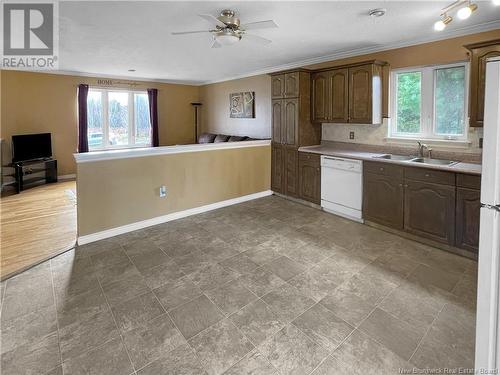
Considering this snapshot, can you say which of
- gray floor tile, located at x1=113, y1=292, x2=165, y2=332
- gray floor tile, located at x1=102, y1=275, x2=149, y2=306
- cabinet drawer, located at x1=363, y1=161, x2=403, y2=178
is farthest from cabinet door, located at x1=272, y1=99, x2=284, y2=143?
gray floor tile, located at x1=113, y1=292, x2=165, y2=332

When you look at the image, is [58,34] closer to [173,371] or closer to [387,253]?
[173,371]

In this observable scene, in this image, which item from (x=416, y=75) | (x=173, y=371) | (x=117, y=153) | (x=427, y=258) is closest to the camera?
(x=173, y=371)

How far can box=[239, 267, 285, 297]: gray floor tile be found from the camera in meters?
2.61

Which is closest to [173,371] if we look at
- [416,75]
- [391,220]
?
[391,220]

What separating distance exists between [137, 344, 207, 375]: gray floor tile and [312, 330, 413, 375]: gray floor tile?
2.30 feet

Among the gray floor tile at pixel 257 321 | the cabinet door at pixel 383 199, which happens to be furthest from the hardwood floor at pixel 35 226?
the cabinet door at pixel 383 199

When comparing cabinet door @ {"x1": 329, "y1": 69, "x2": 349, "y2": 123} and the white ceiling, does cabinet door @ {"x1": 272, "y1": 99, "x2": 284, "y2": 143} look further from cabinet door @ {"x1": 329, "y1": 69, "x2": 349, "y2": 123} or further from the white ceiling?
cabinet door @ {"x1": 329, "y1": 69, "x2": 349, "y2": 123}

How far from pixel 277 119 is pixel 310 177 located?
124 cm

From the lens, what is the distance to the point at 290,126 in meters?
5.09

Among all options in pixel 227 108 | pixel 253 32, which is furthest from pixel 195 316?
pixel 227 108

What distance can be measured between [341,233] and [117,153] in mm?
3013

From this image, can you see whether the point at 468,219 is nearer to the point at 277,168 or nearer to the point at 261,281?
the point at 261,281

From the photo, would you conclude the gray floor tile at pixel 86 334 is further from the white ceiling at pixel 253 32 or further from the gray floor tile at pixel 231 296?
the white ceiling at pixel 253 32

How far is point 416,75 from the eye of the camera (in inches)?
159
